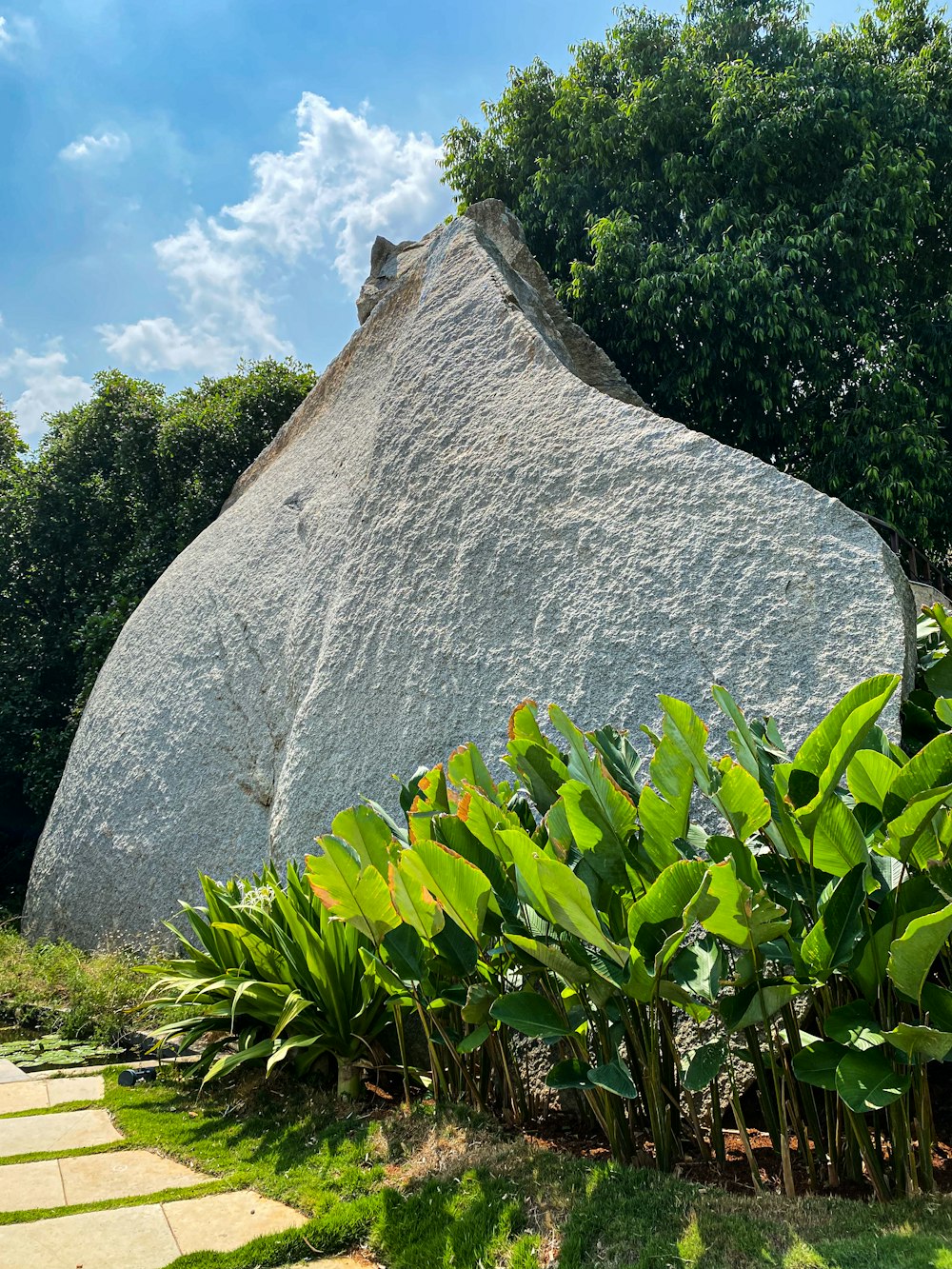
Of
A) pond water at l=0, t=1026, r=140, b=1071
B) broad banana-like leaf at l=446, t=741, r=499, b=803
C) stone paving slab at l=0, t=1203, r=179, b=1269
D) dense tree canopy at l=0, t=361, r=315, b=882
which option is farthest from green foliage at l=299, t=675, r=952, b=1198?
dense tree canopy at l=0, t=361, r=315, b=882

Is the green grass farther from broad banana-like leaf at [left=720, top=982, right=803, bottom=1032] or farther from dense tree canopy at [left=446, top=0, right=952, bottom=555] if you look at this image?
dense tree canopy at [left=446, top=0, right=952, bottom=555]

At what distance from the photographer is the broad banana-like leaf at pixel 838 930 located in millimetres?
2264

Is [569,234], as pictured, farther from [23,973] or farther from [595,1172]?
[595,1172]

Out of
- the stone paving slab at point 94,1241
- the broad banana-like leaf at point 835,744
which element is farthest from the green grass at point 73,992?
the broad banana-like leaf at point 835,744

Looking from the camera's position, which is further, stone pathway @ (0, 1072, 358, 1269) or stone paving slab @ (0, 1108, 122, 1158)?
stone paving slab @ (0, 1108, 122, 1158)

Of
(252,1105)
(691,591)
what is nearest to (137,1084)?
(252,1105)

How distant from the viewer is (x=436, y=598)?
16.9ft

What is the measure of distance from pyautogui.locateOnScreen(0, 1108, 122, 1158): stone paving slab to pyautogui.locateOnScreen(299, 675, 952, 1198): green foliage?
1.58m

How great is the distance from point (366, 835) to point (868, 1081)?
1591mm

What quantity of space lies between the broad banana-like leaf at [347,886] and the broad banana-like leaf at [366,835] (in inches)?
3.5

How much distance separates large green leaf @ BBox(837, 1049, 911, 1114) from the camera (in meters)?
2.06

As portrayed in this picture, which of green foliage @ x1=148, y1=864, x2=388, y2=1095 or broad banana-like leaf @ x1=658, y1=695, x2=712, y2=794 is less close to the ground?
broad banana-like leaf @ x1=658, y1=695, x2=712, y2=794

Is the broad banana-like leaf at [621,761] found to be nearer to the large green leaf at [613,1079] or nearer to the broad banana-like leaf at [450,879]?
the broad banana-like leaf at [450,879]

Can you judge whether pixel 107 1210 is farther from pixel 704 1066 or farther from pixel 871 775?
pixel 871 775
